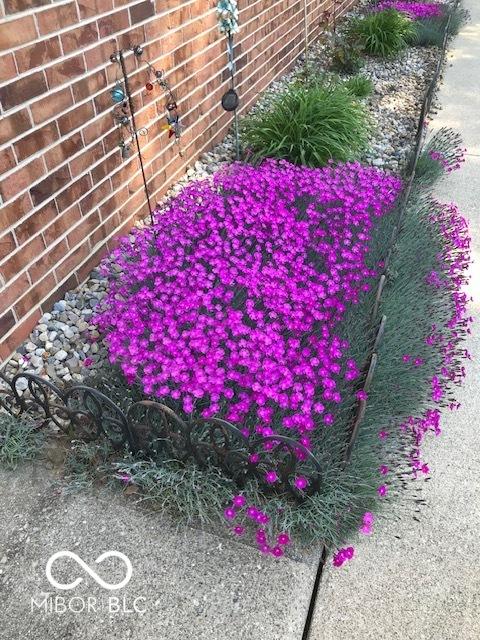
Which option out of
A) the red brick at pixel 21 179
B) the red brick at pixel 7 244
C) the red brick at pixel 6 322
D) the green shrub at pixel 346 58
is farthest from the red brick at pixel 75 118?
the green shrub at pixel 346 58

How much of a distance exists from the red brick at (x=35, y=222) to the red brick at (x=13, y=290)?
0.18 metres

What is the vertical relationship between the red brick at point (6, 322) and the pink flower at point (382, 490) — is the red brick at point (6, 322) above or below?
above

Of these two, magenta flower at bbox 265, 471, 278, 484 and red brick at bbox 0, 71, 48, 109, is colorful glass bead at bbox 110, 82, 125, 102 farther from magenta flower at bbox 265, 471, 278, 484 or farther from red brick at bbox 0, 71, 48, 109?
magenta flower at bbox 265, 471, 278, 484

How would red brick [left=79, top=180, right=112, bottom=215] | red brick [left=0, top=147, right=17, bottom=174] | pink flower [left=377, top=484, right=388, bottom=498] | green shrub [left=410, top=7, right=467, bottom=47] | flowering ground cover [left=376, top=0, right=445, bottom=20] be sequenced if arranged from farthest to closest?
flowering ground cover [left=376, top=0, right=445, bottom=20], green shrub [left=410, top=7, right=467, bottom=47], red brick [left=79, top=180, right=112, bottom=215], red brick [left=0, top=147, right=17, bottom=174], pink flower [left=377, top=484, right=388, bottom=498]

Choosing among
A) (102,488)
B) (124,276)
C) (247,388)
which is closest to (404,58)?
(124,276)

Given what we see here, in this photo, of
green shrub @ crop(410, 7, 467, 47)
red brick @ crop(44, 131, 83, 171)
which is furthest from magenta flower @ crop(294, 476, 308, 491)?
green shrub @ crop(410, 7, 467, 47)

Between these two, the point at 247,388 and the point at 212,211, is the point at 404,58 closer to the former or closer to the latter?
the point at 212,211

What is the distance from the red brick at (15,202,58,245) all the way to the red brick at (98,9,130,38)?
97 cm

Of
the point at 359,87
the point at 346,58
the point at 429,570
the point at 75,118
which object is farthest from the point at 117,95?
the point at 346,58

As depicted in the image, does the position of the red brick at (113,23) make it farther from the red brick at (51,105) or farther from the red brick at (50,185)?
the red brick at (50,185)

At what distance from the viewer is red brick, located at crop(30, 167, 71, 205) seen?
262 centimetres

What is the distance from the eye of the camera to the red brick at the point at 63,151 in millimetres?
2666

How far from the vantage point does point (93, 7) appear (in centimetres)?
279

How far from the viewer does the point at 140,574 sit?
1868 millimetres
